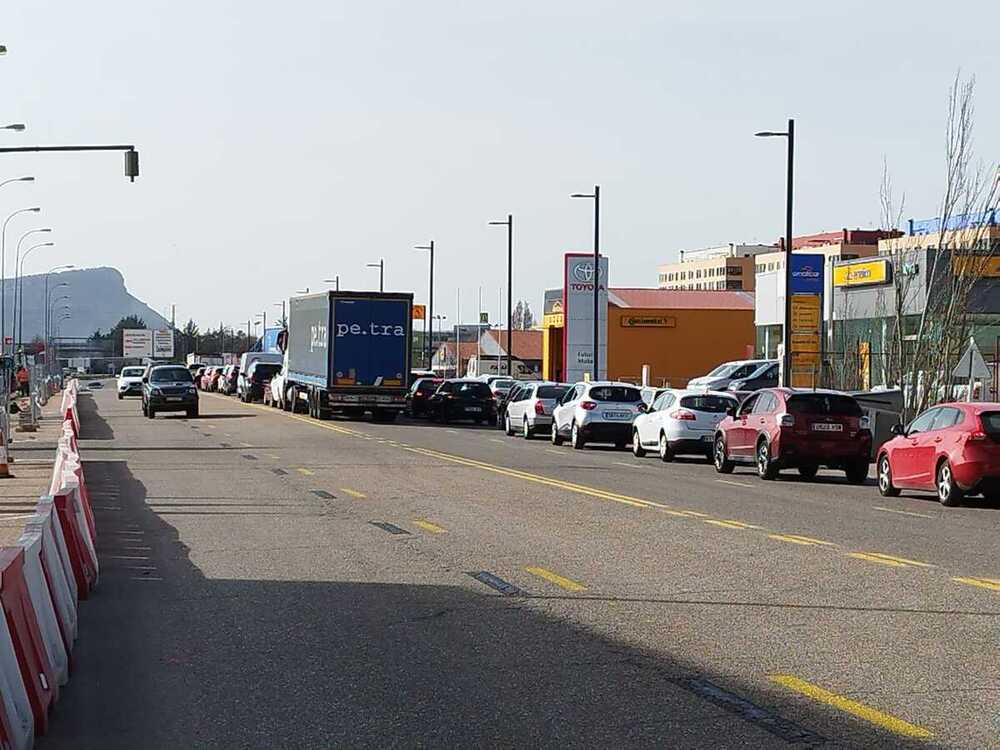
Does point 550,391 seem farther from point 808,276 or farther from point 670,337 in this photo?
point 670,337

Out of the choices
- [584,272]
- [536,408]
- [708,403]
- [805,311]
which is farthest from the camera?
[584,272]

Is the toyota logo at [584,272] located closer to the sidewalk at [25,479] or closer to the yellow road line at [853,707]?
the sidewalk at [25,479]

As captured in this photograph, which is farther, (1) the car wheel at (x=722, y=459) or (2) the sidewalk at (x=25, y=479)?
(1) the car wheel at (x=722, y=459)

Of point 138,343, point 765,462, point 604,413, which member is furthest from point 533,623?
point 138,343

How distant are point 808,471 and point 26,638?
22576 millimetres

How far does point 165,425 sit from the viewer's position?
49.5 meters

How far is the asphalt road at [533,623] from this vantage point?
7895mm

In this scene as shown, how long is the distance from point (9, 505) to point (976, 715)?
16.1 m

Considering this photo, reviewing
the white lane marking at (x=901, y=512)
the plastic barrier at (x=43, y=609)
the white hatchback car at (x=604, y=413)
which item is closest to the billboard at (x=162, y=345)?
the white hatchback car at (x=604, y=413)

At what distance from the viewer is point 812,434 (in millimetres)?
27688

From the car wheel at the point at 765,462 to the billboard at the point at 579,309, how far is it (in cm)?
3964

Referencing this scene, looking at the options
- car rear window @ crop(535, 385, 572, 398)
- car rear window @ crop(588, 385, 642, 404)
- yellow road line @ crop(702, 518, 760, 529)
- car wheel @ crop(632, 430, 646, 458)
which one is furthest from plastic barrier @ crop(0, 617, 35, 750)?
car rear window @ crop(535, 385, 572, 398)

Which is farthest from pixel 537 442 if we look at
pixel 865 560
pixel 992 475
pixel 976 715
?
pixel 976 715

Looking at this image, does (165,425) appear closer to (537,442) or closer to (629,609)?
(537,442)
